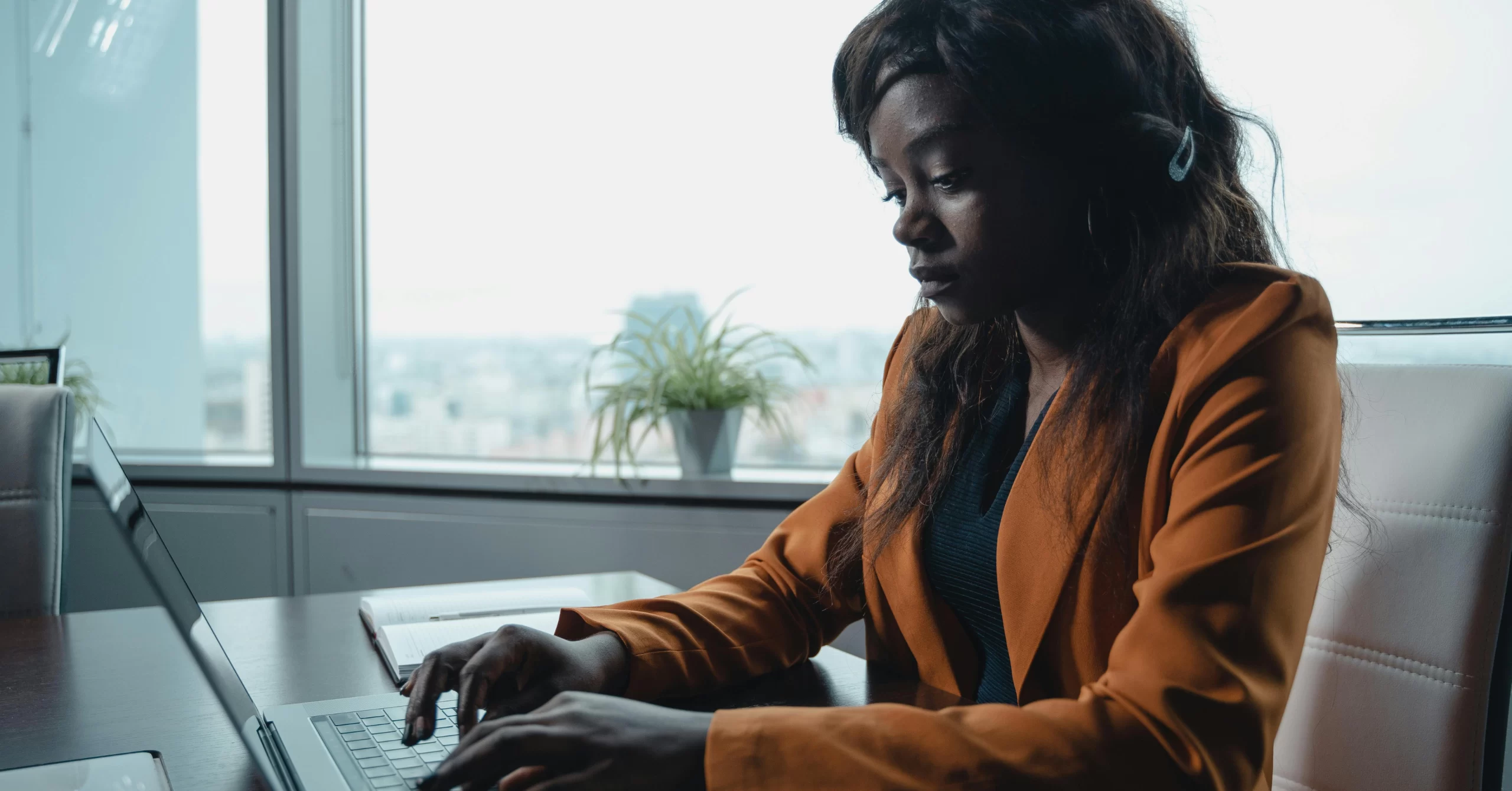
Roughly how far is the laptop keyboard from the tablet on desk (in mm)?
123

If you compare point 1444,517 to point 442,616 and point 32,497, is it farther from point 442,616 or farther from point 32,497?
point 32,497

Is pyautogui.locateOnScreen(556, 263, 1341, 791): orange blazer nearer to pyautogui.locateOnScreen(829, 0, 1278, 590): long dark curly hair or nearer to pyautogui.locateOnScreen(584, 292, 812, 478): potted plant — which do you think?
pyautogui.locateOnScreen(829, 0, 1278, 590): long dark curly hair

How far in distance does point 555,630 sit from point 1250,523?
2.03 feet

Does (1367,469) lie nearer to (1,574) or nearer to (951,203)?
(951,203)

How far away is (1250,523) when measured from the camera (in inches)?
30.4

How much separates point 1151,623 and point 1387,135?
5.64ft

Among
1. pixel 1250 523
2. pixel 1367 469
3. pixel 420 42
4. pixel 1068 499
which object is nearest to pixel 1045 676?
pixel 1068 499

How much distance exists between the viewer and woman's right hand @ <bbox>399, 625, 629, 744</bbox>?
0.88 m

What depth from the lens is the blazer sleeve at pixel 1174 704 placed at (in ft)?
2.36

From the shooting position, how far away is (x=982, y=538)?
1046 mm

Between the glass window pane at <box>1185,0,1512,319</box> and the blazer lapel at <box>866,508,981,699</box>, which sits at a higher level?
the glass window pane at <box>1185,0,1512,319</box>

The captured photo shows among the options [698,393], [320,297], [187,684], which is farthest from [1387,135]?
[320,297]

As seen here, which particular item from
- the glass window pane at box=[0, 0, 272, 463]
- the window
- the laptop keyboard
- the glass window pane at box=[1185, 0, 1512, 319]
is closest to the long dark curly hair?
the laptop keyboard

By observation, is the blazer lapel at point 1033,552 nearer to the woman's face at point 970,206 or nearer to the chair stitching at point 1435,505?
the woman's face at point 970,206
